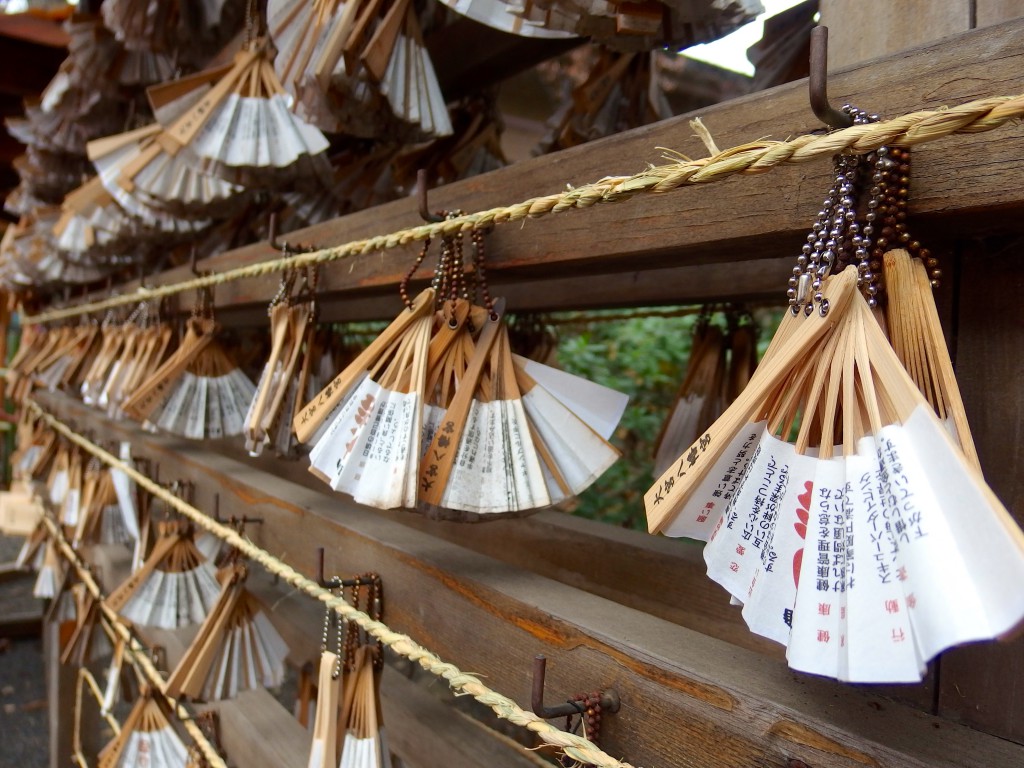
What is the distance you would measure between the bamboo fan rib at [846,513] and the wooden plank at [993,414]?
4.9 inches

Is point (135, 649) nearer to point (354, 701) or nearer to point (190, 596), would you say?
point (190, 596)

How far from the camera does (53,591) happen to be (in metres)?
3.41

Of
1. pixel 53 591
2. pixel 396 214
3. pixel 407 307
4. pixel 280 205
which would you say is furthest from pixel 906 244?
pixel 53 591

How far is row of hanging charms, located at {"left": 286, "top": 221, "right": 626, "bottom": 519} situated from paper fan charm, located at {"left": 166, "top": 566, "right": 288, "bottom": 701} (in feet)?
2.27

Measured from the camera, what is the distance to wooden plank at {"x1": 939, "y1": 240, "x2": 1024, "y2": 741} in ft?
1.71

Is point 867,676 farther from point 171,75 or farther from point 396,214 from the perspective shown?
point 171,75

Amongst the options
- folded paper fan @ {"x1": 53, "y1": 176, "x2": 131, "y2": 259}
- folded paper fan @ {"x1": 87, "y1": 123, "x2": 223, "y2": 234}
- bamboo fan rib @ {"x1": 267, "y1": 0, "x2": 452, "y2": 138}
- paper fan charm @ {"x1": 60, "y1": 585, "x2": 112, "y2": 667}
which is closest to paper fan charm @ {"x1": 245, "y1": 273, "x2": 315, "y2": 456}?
bamboo fan rib @ {"x1": 267, "y1": 0, "x2": 452, "y2": 138}

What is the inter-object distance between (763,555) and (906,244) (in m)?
0.22

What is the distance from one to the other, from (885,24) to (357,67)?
0.71 meters

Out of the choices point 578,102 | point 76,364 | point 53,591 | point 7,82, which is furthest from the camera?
point 7,82

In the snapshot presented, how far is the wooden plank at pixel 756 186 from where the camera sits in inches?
18.1

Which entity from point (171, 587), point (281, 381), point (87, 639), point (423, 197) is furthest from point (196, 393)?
point (87, 639)

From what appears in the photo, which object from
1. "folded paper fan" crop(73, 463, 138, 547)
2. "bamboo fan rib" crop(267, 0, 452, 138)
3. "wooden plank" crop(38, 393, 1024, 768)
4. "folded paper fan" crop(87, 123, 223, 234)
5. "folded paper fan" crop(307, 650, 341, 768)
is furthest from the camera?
"folded paper fan" crop(73, 463, 138, 547)

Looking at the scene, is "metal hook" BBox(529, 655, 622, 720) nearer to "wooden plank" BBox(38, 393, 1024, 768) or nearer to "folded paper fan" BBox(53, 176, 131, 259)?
"wooden plank" BBox(38, 393, 1024, 768)
